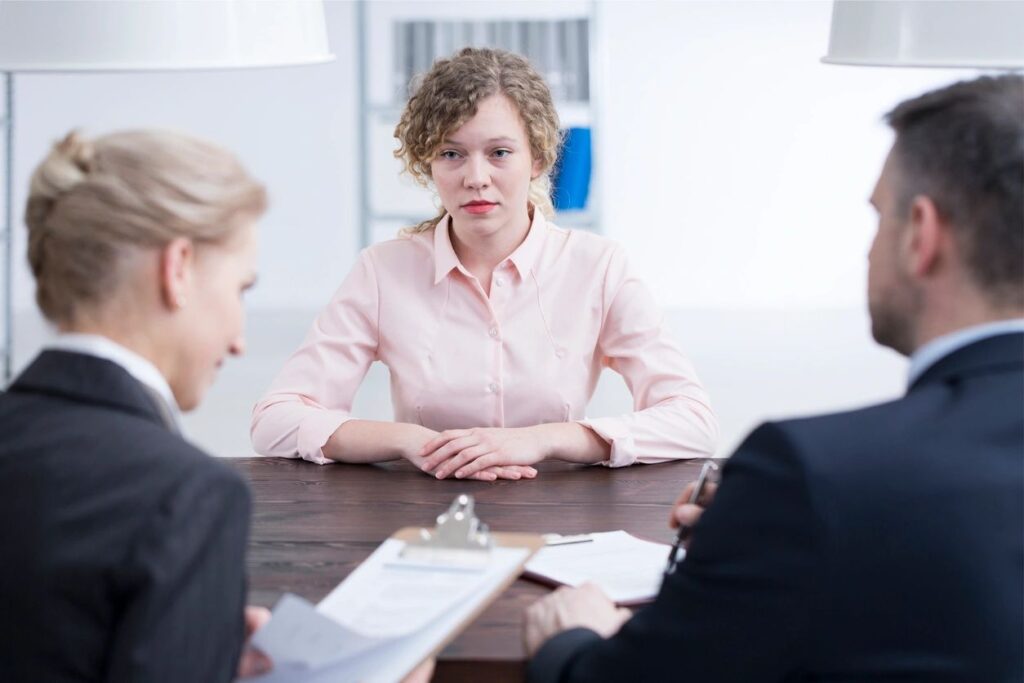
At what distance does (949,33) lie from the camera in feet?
6.15

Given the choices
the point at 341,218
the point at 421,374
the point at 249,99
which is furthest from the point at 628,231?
the point at 421,374

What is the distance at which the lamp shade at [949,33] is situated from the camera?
186cm

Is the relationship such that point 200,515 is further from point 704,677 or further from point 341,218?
point 341,218

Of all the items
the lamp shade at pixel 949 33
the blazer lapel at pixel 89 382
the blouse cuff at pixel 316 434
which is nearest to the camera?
the blazer lapel at pixel 89 382

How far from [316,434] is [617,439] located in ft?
1.64

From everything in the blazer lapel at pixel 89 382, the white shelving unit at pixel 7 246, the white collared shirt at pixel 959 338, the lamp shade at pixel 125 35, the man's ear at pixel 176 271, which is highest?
the lamp shade at pixel 125 35

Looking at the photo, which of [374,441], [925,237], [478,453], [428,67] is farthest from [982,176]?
[428,67]

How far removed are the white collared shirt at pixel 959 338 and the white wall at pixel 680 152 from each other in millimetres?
4871

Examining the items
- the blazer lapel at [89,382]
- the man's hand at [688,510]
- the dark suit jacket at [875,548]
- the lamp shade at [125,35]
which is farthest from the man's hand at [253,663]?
the lamp shade at [125,35]

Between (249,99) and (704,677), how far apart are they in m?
5.33

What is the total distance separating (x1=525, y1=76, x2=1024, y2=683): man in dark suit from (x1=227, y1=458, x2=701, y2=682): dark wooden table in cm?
20

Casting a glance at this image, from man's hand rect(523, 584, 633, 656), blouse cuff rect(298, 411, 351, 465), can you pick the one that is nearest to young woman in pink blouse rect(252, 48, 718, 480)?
blouse cuff rect(298, 411, 351, 465)

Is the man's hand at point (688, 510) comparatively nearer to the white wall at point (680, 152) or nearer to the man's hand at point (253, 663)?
the man's hand at point (253, 663)

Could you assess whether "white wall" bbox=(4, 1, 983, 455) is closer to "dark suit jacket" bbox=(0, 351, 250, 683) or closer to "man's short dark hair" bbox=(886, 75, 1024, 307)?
"man's short dark hair" bbox=(886, 75, 1024, 307)
